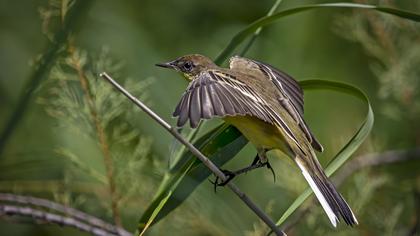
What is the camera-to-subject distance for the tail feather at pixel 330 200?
9.72 ft

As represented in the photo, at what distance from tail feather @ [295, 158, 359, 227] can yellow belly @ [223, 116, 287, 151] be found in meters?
0.26

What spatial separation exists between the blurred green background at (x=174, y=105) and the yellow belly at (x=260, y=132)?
1.24ft

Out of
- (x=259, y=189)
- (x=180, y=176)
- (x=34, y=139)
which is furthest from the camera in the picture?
(x=34, y=139)

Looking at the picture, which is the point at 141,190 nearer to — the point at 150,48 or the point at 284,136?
the point at 284,136

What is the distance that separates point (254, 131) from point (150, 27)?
302cm

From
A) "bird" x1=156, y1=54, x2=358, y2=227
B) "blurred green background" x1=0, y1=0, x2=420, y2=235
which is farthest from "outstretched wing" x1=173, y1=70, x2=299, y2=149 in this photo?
"blurred green background" x1=0, y1=0, x2=420, y2=235

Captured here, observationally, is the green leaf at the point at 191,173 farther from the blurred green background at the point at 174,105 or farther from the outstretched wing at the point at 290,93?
the blurred green background at the point at 174,105

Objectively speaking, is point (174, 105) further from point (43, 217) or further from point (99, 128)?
point (43, 217)

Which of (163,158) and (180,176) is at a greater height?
(180,176)

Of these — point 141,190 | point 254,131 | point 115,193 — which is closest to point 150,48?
point 141,190

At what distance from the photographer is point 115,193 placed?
3736 mm

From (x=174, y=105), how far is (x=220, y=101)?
7.73ft

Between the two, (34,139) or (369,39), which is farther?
(34,139)

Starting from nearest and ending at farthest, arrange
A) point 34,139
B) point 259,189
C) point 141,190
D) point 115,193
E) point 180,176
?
point 180,176, point 115,193, point 141,190, point 259,189, point 34,139
